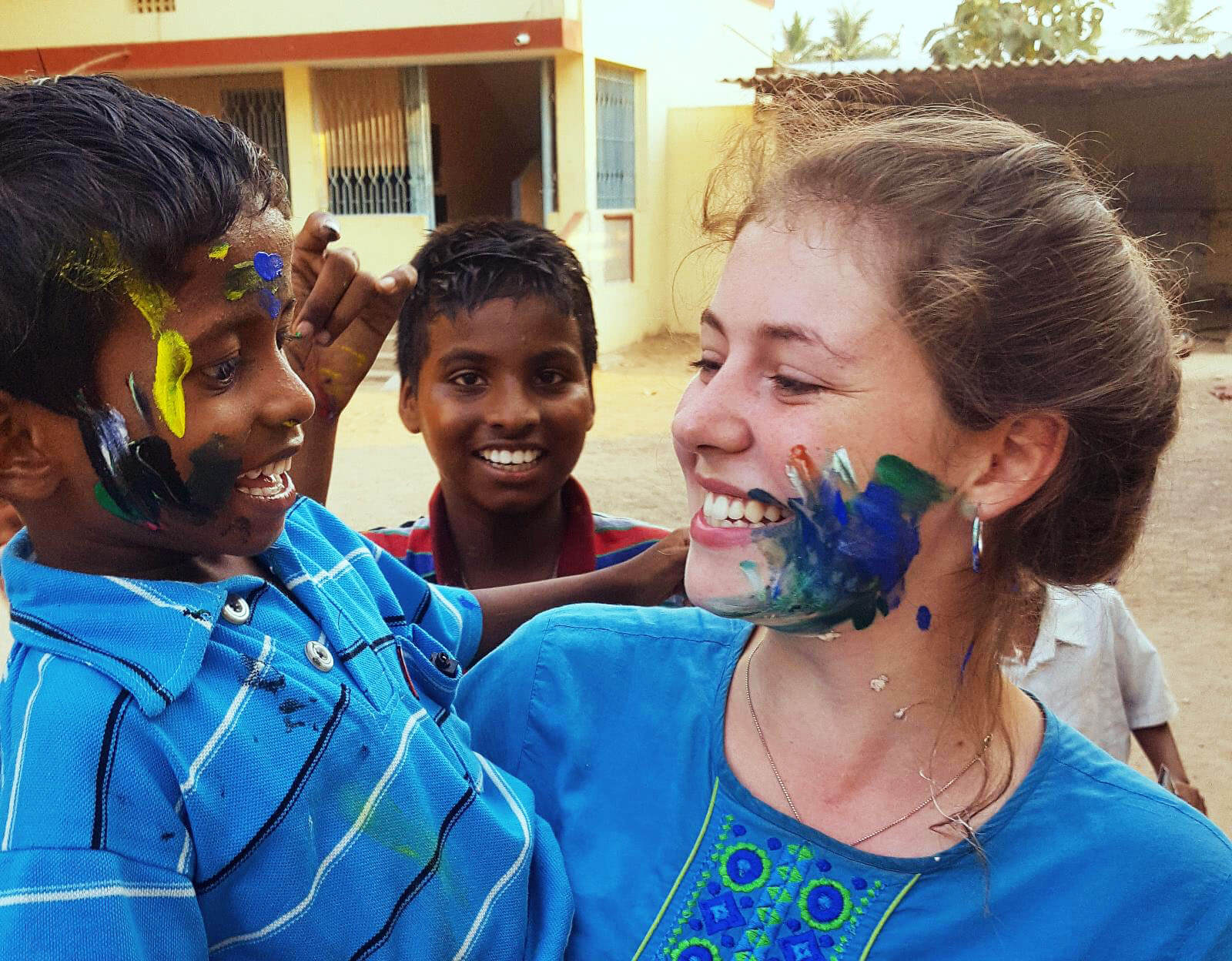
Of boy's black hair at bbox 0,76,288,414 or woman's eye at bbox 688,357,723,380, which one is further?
woman's eye at bbox 688,357,723,380

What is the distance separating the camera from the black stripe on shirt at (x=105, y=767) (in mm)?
1076

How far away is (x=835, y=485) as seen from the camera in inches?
53.5

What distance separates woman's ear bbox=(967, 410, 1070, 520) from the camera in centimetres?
139

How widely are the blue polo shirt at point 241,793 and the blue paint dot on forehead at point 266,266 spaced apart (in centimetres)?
37

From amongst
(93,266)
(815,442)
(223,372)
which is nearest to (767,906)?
(815,442)

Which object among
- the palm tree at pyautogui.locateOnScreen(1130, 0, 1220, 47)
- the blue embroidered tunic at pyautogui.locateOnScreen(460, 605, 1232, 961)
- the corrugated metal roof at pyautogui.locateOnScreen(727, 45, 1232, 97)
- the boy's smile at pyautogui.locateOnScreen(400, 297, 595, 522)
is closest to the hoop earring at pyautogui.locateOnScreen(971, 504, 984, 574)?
the blue embroidered tunic at pyautogui.locateOnScreen(460, 605, 1232, 961)

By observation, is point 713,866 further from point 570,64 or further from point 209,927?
point 570,64

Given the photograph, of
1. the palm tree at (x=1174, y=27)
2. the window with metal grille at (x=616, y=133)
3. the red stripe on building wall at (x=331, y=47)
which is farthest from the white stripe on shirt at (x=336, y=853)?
the palm tree at (x=1174, y=27)

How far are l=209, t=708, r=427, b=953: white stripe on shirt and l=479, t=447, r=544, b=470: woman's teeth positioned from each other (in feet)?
3.38

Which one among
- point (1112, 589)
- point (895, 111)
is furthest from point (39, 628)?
point (1112, 589)

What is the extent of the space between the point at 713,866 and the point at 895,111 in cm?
111

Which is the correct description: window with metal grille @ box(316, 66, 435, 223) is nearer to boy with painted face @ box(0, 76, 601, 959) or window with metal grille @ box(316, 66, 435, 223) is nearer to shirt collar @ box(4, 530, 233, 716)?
boy with painted face @ box(0, 76, 601, 959)

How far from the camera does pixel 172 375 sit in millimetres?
1275

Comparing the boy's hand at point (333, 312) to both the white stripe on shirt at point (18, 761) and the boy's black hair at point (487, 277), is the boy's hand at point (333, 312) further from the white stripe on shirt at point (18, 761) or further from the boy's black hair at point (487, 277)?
the white stripe on shirt at point (18, 761)
